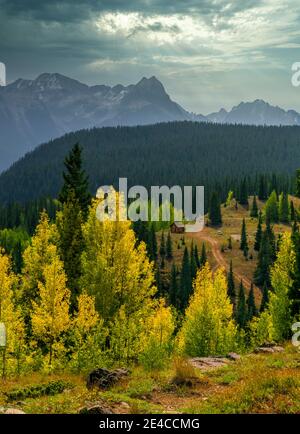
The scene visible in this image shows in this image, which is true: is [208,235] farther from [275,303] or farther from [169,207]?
[275,303]

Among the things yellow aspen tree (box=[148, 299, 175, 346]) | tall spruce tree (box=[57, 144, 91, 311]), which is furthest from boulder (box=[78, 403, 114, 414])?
tall spruce tree (box=[57, 144, 91, 311])

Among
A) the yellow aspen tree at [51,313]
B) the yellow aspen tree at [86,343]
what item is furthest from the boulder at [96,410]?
the yellow aspen tree at [51,313]

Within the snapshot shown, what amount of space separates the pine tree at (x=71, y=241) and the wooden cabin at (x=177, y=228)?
133134 millimetres

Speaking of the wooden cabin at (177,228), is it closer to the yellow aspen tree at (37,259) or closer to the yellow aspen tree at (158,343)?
the yellow aspen tree at (37,259)

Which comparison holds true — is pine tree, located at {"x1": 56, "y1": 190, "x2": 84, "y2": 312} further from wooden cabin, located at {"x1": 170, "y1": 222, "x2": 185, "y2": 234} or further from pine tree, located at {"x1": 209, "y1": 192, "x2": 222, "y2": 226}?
pine tree, located at {"x1": 209, "y1": 192, "x2": 222, "y2": 226}

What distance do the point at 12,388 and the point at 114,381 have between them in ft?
16.3

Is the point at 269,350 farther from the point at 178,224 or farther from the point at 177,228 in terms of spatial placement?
the point at 178,224

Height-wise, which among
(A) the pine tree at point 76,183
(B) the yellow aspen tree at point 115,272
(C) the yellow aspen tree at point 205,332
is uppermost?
(A) the pine tree at point 76,183

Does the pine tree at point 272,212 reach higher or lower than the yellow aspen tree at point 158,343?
higher

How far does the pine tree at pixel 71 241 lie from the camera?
39.0 meters

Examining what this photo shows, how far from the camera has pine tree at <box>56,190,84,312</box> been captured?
39.0m

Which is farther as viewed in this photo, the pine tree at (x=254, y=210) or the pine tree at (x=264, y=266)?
the pine tree at (x=254, y=210)

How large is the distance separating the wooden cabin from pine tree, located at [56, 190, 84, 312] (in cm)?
13313
